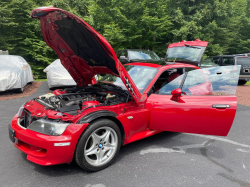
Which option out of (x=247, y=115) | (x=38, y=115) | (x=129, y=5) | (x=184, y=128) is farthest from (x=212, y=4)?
(x=38, y=115)

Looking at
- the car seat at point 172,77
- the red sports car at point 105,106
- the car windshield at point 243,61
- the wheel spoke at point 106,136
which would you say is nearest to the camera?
the red sports car at point 105,106

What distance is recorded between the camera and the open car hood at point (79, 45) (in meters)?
2.30

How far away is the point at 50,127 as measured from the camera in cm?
224

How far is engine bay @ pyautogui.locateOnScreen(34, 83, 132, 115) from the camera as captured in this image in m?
2.64

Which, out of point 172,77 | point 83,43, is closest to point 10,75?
point 83,43

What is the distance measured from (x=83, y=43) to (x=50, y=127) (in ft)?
4.72

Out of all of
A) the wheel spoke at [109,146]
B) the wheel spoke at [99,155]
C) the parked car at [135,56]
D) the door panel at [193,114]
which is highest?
the parked car at [135,56]

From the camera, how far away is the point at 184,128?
9.46 ft

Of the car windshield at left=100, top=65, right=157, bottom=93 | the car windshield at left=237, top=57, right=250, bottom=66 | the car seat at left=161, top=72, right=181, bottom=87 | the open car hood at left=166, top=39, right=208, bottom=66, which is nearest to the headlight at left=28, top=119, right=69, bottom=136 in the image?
the car windshield at left=100, top=65, right=157, bottom=93

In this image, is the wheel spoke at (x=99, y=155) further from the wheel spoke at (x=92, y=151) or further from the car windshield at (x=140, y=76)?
the car windshield at (x=140, y=76)

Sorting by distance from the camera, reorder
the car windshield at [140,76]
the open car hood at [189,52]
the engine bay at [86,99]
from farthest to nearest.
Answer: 1. the open car hood at [189,52]
2. the car windshield at [140,76]
3. the engine bay at [86,99]

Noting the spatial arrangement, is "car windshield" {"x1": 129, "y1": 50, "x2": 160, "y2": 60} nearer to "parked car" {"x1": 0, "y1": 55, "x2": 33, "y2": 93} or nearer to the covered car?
the covered car

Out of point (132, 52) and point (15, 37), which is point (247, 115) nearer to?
point (132, 52)

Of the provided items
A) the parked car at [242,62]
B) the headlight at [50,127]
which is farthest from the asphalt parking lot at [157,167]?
the parked car at [242,62]
